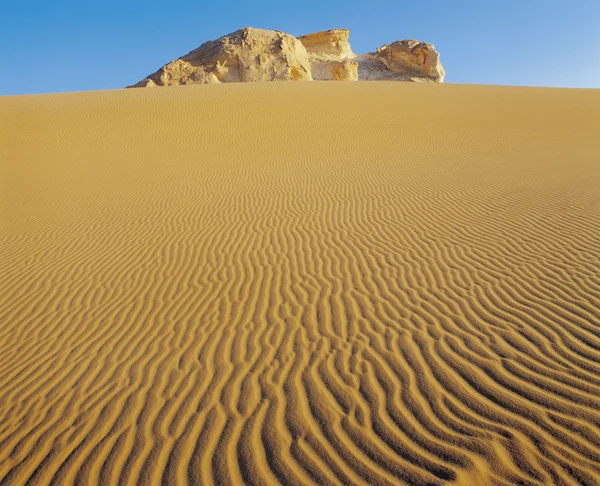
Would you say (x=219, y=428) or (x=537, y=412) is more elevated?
(x=537, y=412)

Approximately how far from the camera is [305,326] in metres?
4.94

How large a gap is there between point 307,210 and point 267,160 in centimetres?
635

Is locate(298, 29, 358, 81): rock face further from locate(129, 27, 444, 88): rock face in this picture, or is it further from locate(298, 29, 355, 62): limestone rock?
locate(129, 27, 444, 88): rock face

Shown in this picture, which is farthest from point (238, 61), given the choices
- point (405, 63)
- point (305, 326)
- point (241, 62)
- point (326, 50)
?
point (305, 326)

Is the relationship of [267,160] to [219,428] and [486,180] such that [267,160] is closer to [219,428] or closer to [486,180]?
[486,180]

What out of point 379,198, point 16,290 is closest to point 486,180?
point 379,198

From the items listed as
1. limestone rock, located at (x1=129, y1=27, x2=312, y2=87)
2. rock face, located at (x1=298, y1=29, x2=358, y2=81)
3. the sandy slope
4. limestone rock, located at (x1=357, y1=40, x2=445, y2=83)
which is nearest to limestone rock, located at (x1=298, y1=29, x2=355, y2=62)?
rock face, located at (x1=298, y1=29, x2=358, y2=81)

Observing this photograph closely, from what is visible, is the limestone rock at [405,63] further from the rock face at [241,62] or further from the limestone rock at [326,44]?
the rock face at [241,62]

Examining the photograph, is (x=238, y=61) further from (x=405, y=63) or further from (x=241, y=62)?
(x=405, y=63)

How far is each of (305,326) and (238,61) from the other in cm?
3458

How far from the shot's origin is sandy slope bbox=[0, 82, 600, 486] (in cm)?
315

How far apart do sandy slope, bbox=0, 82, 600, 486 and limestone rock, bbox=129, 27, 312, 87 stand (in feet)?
80.1

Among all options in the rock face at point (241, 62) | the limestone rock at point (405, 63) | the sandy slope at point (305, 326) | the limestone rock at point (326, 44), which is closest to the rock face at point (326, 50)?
the limestone rock at point (326, 44)

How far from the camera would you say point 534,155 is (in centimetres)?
1467
